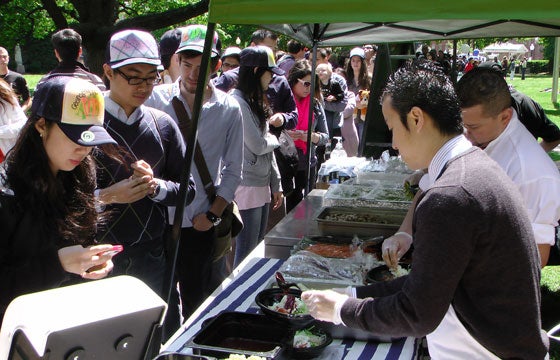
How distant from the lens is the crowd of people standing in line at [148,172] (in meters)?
1.73

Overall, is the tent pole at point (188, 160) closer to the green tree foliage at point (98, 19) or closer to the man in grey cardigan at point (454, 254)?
the man in grey cardigan at point (454, 254)

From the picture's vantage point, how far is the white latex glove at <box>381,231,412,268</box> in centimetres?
253

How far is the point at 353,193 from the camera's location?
3.68 m

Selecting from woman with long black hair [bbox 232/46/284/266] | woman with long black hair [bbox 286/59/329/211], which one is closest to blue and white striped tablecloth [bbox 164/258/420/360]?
woman with long black hair [bbox 232/46/284/266]

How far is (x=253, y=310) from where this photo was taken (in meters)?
2.39

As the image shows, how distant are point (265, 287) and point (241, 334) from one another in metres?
0.53

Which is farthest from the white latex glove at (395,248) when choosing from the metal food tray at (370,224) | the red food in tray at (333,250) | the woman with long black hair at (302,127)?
the woman with long black hair at (302,127)

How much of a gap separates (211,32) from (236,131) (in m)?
0.86

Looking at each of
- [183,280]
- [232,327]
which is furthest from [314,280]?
[183,280]

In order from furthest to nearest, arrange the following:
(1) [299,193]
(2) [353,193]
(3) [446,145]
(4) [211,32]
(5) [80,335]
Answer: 1. (1) [299,193]
2. (2) [353,193]
3. (4) [211,32]
4. (3) [446,145]
5. (5) [80,335]

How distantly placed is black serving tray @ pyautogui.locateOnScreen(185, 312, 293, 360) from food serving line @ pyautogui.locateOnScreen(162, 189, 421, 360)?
0.23ft

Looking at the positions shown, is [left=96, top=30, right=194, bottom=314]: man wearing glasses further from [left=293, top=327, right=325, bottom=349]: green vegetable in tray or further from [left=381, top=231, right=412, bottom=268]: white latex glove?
[left=381, top=231, right=412, bottom=268]: white latex glove

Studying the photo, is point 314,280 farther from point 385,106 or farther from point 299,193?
point 299,193

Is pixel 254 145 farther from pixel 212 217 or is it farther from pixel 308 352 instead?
pixel 308 352
